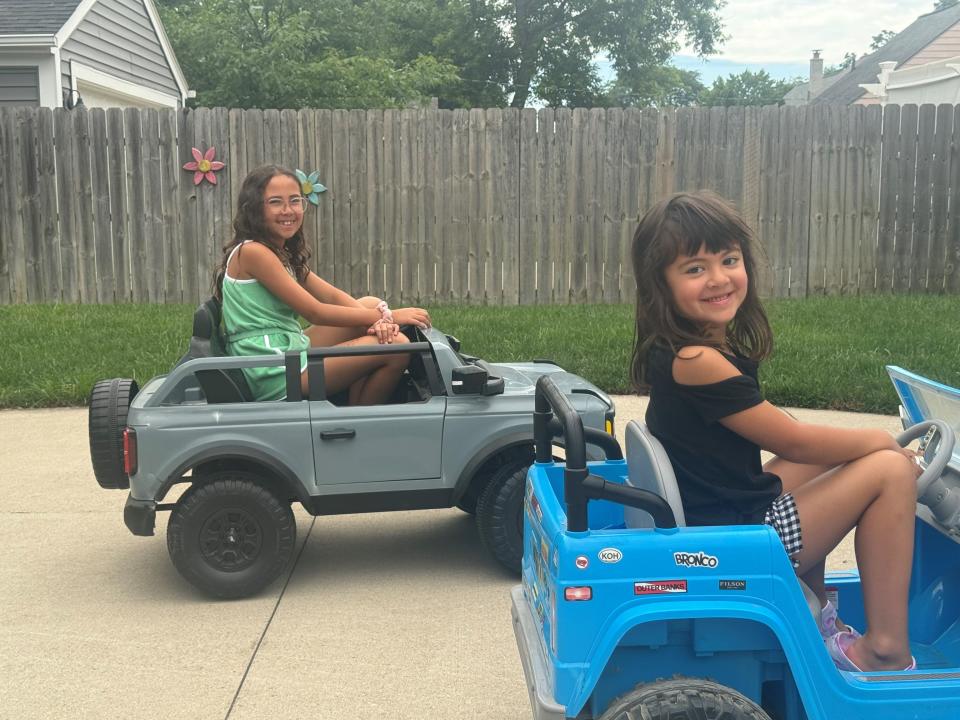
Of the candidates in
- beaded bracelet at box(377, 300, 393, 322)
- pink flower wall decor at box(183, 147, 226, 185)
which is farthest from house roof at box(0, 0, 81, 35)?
beaded bracelet at box(377, 300, 393, 322)

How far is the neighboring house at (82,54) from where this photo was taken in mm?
14070

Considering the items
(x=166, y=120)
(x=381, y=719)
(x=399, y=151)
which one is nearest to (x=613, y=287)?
(x=399, y=151)

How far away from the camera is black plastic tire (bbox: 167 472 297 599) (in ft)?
12.2

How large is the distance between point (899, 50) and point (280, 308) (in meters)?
31.8

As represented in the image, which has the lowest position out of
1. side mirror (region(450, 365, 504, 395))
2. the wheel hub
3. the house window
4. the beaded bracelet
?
the wheel hub

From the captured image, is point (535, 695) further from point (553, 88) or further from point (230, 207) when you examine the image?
point (553, 88)

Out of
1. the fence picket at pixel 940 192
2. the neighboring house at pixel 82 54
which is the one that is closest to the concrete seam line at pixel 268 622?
the fence picket at pixel 940 192

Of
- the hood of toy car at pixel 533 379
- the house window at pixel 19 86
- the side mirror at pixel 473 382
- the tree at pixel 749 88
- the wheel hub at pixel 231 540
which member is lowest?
the wheel hub at pixel 231 540

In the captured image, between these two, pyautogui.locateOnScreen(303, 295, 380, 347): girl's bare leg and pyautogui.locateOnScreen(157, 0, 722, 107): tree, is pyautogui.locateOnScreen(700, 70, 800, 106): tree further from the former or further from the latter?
pyautogui.locateOnScreen(303, 295, 380, 347): girl's bare leg

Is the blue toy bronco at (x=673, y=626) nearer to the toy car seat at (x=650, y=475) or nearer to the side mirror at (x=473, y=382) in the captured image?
the toy car seat at (x=650, y=475)

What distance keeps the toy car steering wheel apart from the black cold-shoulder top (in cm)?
36

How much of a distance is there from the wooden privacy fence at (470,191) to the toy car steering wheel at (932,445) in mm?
7193

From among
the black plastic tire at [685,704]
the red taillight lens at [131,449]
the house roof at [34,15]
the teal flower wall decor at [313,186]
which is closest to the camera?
the black plastic tire at [685,704]

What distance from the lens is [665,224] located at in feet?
8.25
